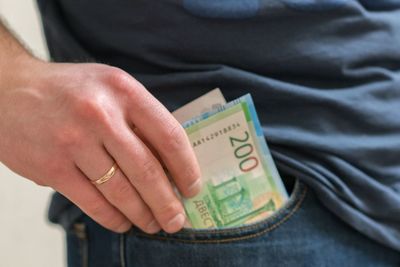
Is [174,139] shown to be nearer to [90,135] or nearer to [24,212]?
[90,135]

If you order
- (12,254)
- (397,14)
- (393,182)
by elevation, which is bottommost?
(12,254)

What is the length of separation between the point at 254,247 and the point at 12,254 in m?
0.85

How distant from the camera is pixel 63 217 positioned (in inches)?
28.6

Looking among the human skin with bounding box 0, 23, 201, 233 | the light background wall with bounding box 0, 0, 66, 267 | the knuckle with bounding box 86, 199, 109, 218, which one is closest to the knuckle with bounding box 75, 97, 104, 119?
the human skin with bounding box 0, 23, 201, 233

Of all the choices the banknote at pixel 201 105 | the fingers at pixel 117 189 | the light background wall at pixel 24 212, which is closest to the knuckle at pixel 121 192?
the fingers at pixel 117 189

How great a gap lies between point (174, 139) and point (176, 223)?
11 centimetres

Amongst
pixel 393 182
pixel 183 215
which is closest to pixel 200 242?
pixel 183 215

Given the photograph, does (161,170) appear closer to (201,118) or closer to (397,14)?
(201,118)

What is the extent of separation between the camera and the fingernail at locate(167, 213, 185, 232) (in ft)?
2.05

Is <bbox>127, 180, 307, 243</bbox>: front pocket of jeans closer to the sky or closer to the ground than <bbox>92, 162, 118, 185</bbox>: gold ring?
closer to the ground

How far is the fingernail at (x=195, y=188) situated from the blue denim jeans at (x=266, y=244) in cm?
5

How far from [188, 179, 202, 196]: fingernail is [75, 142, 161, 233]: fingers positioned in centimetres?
6

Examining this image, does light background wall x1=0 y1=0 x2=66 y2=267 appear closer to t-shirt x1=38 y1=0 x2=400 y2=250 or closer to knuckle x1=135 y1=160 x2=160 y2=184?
t-shirt x1=38 y1=0 x2=400 y2=250

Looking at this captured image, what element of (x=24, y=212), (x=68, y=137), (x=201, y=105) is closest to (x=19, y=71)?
(x=68, y=137)
